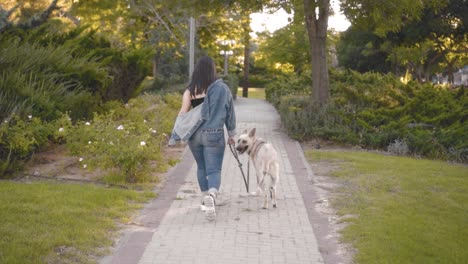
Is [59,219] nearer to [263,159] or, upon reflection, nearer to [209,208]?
[209,208]

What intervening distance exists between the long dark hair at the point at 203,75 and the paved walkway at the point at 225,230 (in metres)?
1.55

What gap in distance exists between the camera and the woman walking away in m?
7.69

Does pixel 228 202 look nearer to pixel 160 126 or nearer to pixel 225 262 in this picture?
pixel 225 262

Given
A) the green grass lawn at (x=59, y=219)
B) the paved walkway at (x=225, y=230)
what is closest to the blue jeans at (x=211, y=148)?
the paved walkway at (x=225, y=230)

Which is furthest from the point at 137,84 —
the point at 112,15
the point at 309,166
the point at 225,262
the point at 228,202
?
the point at 112,15

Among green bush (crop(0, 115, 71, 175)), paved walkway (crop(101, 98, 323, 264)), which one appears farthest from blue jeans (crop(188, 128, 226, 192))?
green bush (crop(0, 115, 71, 175))

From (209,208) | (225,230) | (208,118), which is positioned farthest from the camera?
(208,118)

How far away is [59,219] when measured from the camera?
22.9ft

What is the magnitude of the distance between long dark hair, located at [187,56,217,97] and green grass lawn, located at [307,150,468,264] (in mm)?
2351

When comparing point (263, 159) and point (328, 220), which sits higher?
point (263, 159)

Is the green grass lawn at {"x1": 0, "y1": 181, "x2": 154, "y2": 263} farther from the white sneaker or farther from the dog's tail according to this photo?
the dog's tail

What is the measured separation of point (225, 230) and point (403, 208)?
→ 258 cm

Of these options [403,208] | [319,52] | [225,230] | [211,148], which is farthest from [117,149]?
[319,52]

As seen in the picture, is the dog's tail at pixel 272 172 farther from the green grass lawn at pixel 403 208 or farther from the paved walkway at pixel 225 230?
the green grass lawn at pixel 403 208
